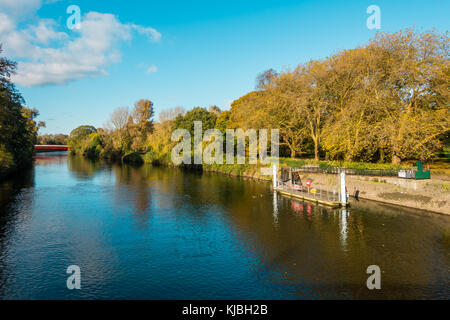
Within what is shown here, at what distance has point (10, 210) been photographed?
30.1 metres

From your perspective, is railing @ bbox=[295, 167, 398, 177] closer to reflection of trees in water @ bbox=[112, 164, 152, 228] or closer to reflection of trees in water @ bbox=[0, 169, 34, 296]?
reflection of trees in water @ bbox=[112, 164, 152, 228]

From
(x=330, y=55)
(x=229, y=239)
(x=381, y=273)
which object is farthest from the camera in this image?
(x=330, y=55)

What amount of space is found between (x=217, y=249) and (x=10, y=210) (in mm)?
23462

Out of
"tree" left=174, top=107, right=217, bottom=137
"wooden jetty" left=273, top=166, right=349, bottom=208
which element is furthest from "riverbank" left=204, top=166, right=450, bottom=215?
"tree" left=174, top=107, right=217, bottom=137

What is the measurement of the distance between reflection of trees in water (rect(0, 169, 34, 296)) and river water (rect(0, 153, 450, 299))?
104mm

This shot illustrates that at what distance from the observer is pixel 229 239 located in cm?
2253

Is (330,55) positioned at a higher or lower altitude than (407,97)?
higher

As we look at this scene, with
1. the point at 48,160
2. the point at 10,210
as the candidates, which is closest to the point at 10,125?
the point at 10,210

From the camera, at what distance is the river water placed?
14844 millimetres

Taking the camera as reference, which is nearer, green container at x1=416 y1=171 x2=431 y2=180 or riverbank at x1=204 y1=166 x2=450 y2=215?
riverbank at x1=204 y1=166 x2=450 y2=215

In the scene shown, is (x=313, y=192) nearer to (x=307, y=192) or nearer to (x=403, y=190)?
(x=307, y=192)
